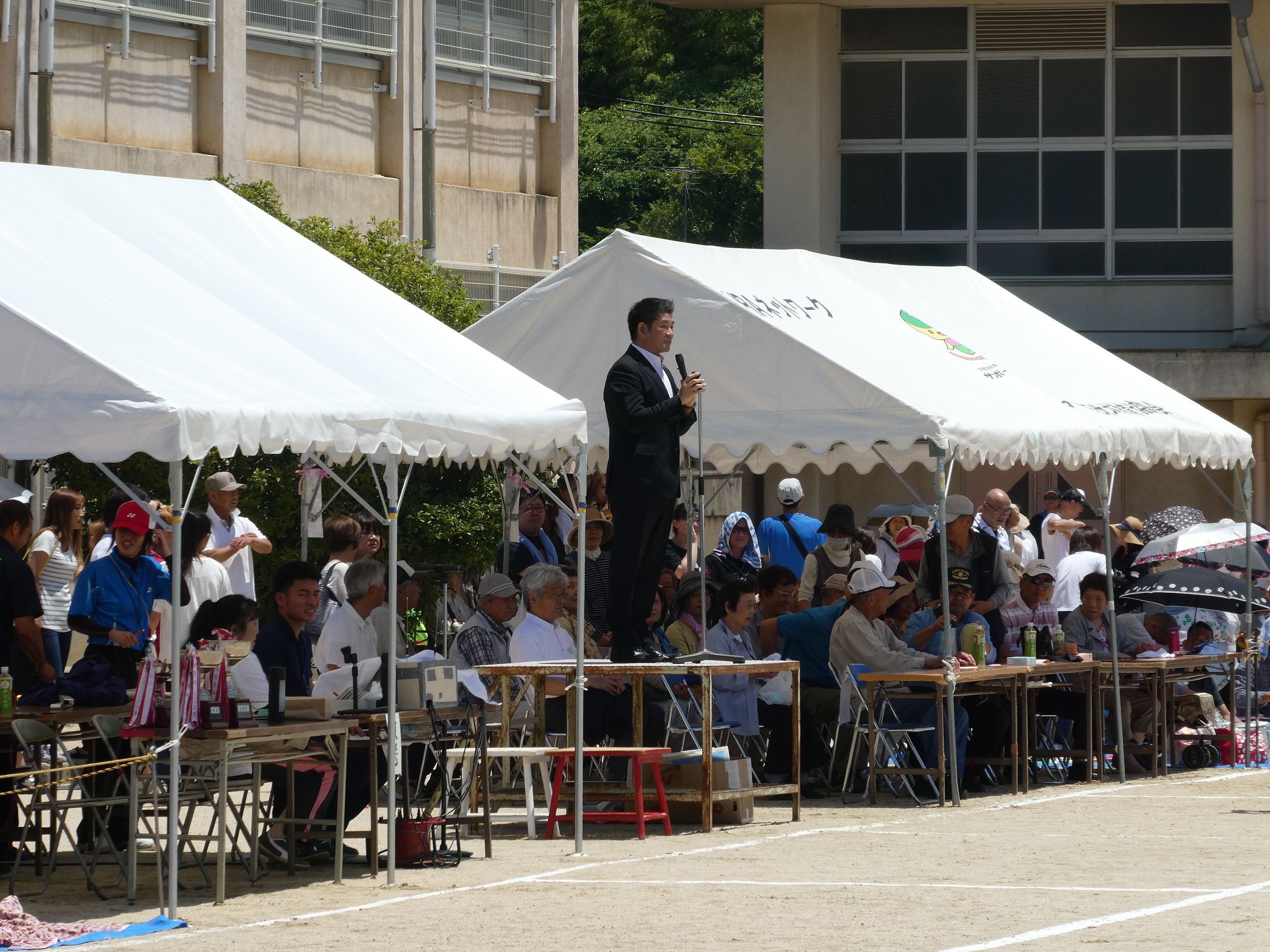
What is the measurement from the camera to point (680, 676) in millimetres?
12172

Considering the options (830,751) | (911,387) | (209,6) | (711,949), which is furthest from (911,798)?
(209,6)

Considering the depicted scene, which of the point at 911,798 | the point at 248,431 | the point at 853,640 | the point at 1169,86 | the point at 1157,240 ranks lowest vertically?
the point at 911,798

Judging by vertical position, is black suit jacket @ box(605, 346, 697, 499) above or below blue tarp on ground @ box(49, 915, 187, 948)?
above

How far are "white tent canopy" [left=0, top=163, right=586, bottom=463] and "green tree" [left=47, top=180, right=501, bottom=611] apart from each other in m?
8.04

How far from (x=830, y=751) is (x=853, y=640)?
100cm

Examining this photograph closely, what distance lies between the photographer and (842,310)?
565 inches

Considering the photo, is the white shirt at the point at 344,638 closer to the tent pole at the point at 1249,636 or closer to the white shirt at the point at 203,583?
the white shirt at the point at 203,583

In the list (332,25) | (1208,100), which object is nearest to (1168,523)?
(1208,100)

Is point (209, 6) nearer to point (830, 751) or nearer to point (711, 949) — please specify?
point (830, 751)

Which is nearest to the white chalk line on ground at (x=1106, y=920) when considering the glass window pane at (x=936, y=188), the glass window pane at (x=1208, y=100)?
the glass window pane at (x=936, y=188)

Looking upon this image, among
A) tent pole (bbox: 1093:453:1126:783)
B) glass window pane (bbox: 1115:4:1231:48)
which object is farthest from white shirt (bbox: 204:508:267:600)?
glass window pane (bbox: 1115:4:1231:48)

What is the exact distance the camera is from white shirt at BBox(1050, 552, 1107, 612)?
16.1 meters

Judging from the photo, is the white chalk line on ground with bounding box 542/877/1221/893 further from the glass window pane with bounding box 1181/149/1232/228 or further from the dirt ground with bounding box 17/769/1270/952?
the glass window pane with bounding box 1181/149/1232/228

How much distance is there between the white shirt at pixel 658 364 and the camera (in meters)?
11.7
